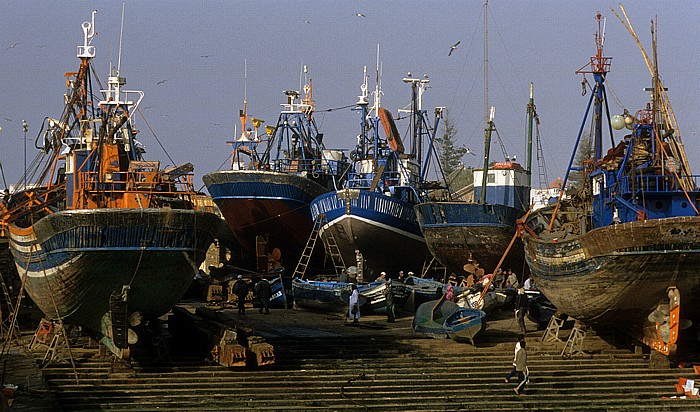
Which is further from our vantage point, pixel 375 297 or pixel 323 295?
pixel 323 295

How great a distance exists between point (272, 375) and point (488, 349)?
4.77m

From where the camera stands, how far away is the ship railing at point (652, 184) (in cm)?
2052

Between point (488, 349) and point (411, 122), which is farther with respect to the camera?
point (411, 122)

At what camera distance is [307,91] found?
4025 centimetres

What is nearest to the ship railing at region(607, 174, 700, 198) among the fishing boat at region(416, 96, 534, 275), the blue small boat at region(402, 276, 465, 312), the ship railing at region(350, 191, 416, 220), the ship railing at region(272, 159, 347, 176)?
the blue small boat at region(402, 276, 465, 312)

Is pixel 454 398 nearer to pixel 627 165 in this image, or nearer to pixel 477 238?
pixel 627 165

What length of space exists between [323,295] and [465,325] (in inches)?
283

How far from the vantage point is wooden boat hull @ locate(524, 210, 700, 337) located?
16375 millimetres

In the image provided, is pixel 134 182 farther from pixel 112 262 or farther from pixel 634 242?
pixel 634 242

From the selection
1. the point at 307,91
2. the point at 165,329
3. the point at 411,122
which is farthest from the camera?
the point at 307,91

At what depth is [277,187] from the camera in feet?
108

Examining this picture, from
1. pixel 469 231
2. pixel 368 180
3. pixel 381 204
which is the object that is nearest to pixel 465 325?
pixel 469 231

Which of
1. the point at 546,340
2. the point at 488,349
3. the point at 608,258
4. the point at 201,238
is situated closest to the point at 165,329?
the point at 201,238

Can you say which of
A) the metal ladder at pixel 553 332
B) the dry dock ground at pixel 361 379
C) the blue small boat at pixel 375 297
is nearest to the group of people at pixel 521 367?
the dry dock ground at pixel 361 379
